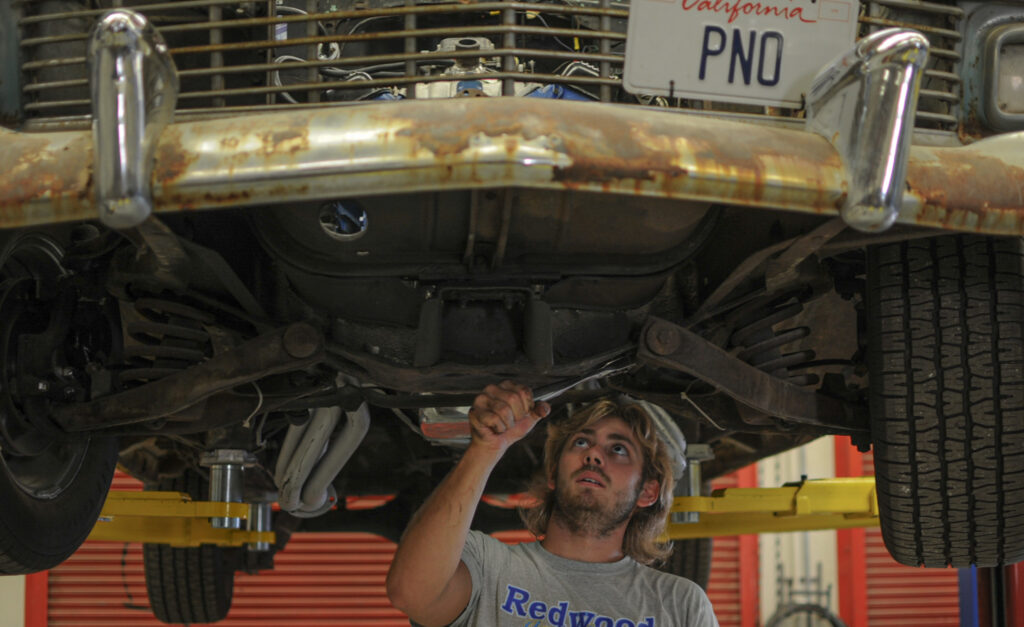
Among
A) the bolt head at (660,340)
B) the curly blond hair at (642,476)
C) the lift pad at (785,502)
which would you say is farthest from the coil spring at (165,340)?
the lift pad at (785,502)

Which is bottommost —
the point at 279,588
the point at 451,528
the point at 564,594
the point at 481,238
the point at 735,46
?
the point at 279,588

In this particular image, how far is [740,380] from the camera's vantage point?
242 centimetres

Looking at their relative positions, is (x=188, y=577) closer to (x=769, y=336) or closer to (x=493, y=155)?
(x=769, y=336)

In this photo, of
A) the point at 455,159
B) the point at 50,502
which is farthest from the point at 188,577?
the point at 455,159

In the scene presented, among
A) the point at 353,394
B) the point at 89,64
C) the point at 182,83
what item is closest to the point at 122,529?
the point at 353,394

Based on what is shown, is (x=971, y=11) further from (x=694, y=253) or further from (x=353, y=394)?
(x=353, y=394)

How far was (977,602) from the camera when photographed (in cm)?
392

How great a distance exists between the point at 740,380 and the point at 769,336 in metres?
0.23

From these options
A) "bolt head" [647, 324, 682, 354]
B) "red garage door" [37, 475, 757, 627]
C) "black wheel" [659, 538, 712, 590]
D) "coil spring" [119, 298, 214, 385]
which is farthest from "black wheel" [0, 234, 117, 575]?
"red garage door" [37, 475, 757, 627]

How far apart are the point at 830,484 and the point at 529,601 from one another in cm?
167

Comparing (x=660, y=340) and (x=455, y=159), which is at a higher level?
(x=455, y=159)

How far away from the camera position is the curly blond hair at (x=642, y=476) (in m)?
2.52

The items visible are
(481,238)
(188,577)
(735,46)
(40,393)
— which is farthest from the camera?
(188,577)

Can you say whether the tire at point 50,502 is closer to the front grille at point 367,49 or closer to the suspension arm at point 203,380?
the suspension arm at point 203,380
